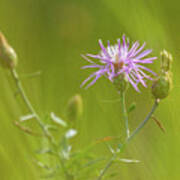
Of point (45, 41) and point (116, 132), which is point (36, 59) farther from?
point (116, 132)

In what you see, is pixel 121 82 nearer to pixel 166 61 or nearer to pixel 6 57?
pixel 166 61

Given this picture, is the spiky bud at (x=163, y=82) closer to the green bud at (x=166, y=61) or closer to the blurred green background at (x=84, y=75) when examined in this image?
the green bud at (x=166, y=61)

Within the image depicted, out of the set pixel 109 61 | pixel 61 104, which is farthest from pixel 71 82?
pixel 109 61

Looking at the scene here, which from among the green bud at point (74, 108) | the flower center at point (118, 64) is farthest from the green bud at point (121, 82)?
the green bud at point (74, 108)

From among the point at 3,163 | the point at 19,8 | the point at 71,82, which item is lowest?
the point at 3,163

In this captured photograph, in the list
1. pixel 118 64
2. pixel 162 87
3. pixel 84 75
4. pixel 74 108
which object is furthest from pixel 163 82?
pixel 84 75
